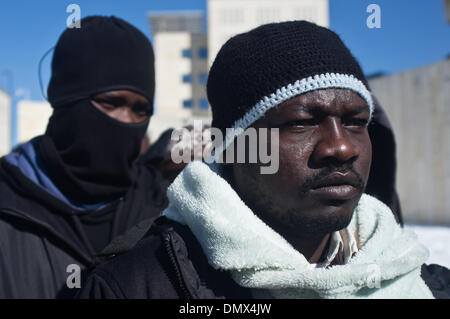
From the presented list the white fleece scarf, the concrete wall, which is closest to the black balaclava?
the white fleece scarf

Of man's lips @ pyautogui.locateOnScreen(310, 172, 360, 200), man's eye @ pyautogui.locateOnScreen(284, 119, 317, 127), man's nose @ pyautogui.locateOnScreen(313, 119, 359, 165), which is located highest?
man's eye @ pyautogui.locateOnScreen(284, 119, 317, 127)

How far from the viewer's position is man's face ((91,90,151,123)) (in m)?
2.04

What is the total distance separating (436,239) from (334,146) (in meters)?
6.92

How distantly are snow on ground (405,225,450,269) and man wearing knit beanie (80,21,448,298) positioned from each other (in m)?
4.04

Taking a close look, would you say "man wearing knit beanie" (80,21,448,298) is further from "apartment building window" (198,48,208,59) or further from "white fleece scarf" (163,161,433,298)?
"apartment building window" (198,48,208,59)

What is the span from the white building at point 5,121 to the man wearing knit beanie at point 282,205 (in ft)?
102

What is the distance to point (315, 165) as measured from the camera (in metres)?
1.15

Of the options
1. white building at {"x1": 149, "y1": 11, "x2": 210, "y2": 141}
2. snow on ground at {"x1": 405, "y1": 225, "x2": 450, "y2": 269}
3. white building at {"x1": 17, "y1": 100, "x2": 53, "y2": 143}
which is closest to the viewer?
snow on ground at {"x1": 405, "y1": 225, "x2": 450, "y2": 269}

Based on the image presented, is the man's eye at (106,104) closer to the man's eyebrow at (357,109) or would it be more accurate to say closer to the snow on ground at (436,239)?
the man's eyebrow at (357,109)

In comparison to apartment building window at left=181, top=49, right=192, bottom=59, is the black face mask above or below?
below

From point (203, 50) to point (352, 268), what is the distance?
109 ft

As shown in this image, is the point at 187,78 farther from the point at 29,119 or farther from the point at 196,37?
the point at 29,119
